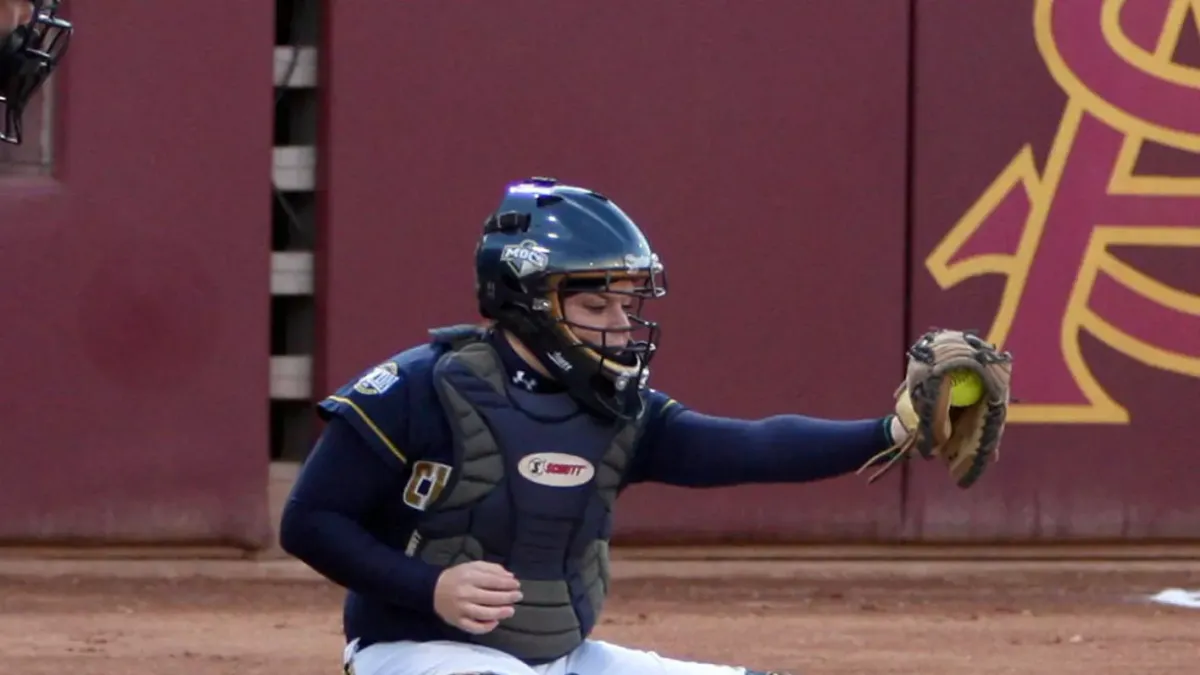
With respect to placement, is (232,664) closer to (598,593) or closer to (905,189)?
(598,593)

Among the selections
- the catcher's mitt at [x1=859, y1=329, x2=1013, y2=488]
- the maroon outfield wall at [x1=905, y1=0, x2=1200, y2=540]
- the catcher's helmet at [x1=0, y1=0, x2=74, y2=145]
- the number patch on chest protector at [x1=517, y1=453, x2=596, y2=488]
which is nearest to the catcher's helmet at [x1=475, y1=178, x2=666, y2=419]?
the number patch on chest protector at [x1=517, y1=453, x2=596, y2=488]

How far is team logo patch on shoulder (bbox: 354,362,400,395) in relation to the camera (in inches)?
154

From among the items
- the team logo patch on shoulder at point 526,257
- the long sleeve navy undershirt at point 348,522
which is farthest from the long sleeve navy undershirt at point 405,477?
the team logo patch on shoulder at point 526,257

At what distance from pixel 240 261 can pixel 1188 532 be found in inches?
149

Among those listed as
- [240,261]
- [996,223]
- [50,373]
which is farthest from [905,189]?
[50,373]

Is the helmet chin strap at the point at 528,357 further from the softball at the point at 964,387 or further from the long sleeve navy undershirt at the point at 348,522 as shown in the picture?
the softball at the point at 964,387

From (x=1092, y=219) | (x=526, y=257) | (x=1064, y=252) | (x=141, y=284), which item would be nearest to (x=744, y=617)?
(x=1064, y=252)

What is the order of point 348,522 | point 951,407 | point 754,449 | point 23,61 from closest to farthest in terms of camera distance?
point 348,522 < point 951,407 < point 754,449 < point 23,61

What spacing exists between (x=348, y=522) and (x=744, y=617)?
13.0 feet

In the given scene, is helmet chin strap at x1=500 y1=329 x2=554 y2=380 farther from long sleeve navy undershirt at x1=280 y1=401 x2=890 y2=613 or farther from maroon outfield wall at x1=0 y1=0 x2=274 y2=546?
maroon outfield wall at x1=0 y1=0 x2=274 y2=546

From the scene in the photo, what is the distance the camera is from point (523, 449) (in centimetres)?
393

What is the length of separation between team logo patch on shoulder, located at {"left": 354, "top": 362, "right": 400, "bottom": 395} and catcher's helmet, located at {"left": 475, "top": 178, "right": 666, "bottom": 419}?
217 mm

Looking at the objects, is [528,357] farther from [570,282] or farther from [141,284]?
[141,284]

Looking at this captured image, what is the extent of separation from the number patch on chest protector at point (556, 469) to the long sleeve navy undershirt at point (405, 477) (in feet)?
0.69
